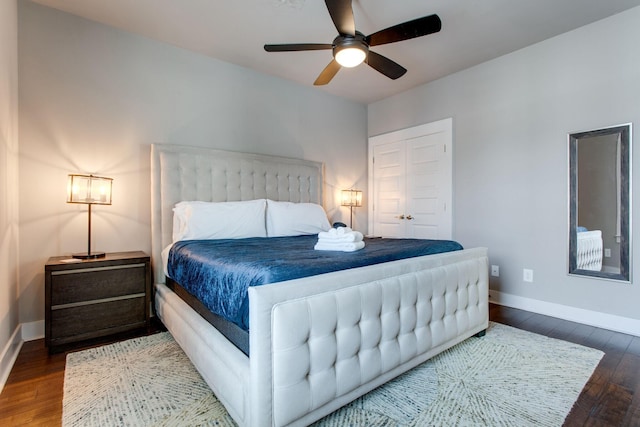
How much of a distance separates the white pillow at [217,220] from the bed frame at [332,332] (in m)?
0.55

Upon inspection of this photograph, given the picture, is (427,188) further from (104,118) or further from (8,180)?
(8,180)

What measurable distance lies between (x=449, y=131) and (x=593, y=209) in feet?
5.64

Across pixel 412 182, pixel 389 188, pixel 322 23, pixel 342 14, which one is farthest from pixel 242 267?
pixel 389 188

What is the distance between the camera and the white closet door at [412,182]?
3992mm

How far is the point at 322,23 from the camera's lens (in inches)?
109

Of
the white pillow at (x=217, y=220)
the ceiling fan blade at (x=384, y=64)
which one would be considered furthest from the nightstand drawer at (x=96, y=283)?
the ceiling fan blade at (x=384, y=64)

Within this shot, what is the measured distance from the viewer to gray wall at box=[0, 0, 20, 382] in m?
1.97

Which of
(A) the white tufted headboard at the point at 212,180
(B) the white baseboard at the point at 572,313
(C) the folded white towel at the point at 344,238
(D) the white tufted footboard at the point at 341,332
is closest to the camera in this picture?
(D) the white tufted footboard at the point at 341,332

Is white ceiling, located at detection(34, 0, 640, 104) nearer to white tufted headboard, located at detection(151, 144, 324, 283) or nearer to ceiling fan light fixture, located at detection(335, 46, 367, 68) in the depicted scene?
ceiling fan light fixture, located at detection(335, 46, 367, 68)

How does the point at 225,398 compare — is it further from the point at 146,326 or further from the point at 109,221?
the point at 109,221

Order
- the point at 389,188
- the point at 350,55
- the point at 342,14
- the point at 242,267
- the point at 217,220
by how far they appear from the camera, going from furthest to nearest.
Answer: the point at 389,188 → the point at 217,220 → the point at 350,55 → the point at 342,14 → the point at 242,267

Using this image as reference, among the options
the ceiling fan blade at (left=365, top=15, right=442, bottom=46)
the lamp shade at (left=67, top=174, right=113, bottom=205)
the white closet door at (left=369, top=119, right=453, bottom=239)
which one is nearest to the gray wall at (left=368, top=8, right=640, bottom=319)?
the white closet door at (left=369, top=119, right=453, bottom=239)

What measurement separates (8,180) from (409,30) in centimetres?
300

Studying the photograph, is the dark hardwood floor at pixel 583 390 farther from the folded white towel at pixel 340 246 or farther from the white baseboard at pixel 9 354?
the folded white towel at pixel 340 246
